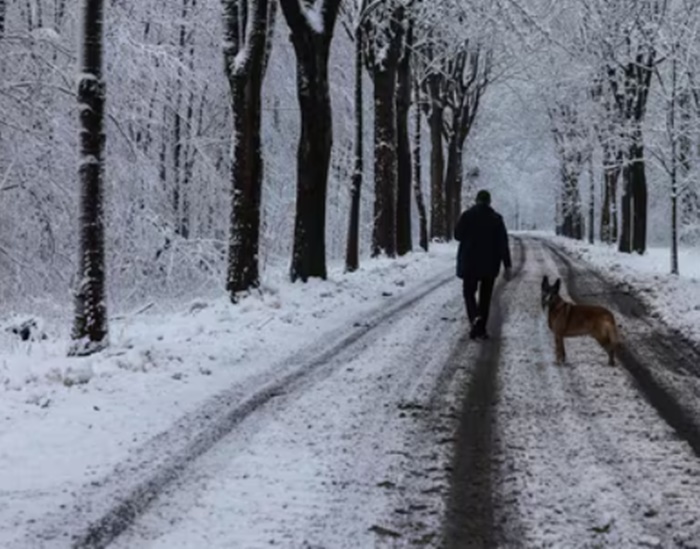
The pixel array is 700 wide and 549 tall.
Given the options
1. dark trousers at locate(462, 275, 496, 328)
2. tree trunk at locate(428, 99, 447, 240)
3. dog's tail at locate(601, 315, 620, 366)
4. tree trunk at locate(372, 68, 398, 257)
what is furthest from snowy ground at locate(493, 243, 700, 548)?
tree trunk at locate(428, 99, 447, 240)

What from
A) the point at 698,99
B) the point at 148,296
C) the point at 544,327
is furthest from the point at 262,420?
the point at 698,99

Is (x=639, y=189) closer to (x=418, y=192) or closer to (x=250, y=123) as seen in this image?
(x=418, y=192)

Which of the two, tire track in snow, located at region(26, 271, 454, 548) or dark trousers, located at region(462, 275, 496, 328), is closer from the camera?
Answer: tire track in snow, located at region(26, 271, 454, 548)

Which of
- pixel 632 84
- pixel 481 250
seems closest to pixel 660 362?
pixel 481 250

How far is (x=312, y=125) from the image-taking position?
15.8m

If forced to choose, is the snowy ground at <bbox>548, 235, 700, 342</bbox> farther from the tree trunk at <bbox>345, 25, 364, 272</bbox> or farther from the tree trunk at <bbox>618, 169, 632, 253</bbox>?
the tree trunk at <bbox>345, 25, 364, 272</bbox>

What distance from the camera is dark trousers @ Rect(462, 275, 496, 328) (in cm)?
1074

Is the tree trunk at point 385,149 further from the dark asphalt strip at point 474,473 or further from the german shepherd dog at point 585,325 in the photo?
the dark asphalt strip at point 474,473

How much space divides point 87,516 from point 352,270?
1599 cm

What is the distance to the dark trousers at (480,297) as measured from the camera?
10742mm

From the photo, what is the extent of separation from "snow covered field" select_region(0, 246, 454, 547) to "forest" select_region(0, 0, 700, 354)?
38.5 inches

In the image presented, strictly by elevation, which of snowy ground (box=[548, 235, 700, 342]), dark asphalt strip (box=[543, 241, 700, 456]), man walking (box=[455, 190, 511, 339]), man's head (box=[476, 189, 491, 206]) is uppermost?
man's head (box=[476, 189, 491, 206])

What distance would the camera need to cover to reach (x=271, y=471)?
4.99 meters

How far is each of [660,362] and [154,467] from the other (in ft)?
20.0
